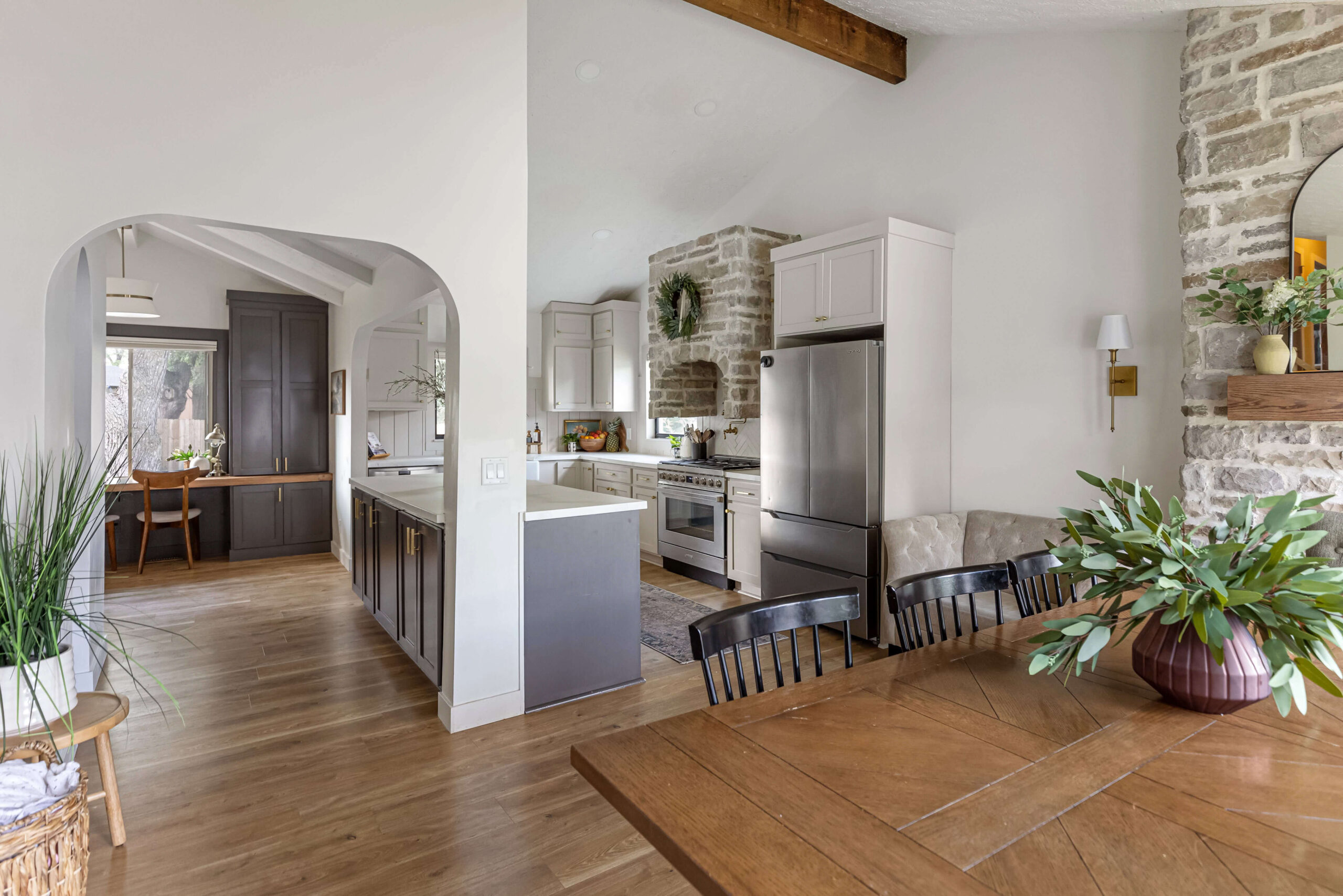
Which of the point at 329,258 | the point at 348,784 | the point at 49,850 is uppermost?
the point at 329,258

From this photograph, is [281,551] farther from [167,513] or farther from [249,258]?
[249,258]

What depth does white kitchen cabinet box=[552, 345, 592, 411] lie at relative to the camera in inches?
281

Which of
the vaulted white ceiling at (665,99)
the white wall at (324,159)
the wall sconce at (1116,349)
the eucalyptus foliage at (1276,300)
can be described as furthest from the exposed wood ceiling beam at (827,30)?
the eucalyptus foliage at (1276,300)

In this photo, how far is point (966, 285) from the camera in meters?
4.19

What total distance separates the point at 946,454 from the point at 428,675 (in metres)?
3.16

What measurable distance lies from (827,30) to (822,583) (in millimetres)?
3233

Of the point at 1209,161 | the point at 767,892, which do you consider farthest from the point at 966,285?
the point at 767,892

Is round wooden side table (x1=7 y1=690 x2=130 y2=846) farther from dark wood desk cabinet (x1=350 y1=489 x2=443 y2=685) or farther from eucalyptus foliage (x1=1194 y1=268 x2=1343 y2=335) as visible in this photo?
eucalyptus foliage (x1=1194 y1=268 x2=1343 y2=335)

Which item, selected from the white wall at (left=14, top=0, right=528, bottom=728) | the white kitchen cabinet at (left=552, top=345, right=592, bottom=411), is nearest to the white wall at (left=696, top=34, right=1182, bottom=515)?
the white wall at (left=14, top=0, right=528, bottom=728)

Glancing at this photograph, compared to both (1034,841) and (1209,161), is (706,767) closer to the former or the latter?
(1034,841)

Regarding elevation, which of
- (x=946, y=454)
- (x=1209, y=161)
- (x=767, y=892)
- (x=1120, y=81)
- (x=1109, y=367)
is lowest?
(x=767, y=892)

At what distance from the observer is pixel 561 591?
10.5ft

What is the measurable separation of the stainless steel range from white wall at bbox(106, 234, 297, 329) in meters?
4.16

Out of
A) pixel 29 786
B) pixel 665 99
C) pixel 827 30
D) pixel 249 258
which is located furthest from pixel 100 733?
pixel 249 258
